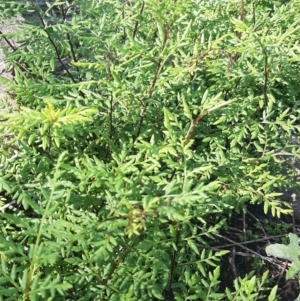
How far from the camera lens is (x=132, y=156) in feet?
4.72

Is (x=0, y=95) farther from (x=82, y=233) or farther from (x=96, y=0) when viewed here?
(x=82, y=233)

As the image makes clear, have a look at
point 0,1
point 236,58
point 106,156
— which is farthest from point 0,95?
point 236,58

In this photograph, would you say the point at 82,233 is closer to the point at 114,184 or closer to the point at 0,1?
the point at 114,184

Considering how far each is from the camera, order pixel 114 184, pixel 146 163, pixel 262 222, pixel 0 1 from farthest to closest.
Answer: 1. pixel 262 222
2. pixel 0 1
3. pixel 146 163
4. pixel 114 184

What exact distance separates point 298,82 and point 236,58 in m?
0.30

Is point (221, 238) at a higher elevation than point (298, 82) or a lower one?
lower

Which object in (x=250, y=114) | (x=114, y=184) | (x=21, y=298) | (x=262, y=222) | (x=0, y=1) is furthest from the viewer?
(x=262, y=222)

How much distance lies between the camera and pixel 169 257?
4.82 ft

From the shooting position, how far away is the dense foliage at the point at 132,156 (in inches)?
46.9

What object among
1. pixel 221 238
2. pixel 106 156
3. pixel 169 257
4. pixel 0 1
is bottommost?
pixel 221 238

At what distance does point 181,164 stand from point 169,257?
31 centimetres

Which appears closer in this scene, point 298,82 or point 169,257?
point 169,257

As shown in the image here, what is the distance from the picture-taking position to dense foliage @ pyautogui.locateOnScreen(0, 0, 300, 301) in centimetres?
119

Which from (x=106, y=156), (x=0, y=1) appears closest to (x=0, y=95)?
(x=0, y=1)
